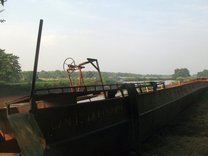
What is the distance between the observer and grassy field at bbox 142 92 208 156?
9250mm

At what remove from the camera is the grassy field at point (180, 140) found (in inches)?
364

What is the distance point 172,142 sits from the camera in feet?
34.1

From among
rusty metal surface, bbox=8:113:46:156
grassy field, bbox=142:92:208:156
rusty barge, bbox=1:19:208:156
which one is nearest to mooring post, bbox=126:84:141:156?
rusty barge, bbox=1:19:208:156

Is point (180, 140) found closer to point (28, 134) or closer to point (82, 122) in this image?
point (82, 122)

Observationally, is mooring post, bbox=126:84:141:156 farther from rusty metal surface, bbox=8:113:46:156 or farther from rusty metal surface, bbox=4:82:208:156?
rusty metal surface, bbox=8:113:46:156

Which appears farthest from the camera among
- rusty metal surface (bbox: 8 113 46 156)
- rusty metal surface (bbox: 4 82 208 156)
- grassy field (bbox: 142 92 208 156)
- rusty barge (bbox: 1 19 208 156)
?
grassy field (bbox: 142 92 208 156)

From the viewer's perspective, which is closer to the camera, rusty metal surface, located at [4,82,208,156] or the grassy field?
rusty metal surface, located at [4,82,208,156]

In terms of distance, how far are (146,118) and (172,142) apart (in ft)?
3.83

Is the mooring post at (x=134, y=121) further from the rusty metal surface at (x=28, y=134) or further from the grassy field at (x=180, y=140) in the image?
the rusty metal surface at (x=28, y=134)

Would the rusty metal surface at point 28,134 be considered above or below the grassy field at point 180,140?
above

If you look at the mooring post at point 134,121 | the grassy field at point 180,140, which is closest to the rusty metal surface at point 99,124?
the mooring post at point 134,121

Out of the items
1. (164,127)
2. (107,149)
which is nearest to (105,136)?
(107,149)

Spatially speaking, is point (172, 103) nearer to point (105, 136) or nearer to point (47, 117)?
point (105, 136)

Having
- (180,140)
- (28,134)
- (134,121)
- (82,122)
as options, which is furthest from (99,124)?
(180,140)
